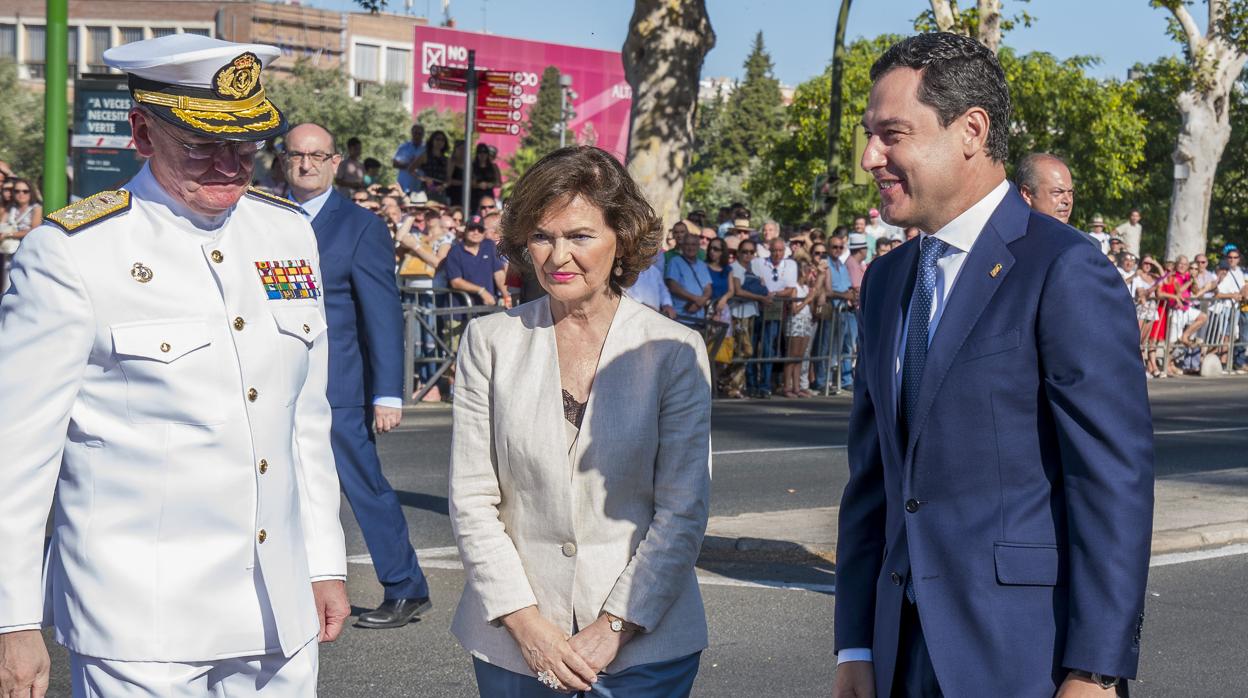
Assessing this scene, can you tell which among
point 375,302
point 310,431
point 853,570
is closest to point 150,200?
point 310,431

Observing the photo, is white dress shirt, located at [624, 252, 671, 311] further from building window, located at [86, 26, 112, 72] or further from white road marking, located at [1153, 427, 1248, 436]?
building window, located at [86, 26, 112, 72]

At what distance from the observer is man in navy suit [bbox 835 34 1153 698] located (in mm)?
2730

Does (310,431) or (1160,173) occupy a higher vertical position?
(1160,173)

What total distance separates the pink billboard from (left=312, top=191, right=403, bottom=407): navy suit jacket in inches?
3395

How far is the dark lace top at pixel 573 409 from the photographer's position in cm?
354

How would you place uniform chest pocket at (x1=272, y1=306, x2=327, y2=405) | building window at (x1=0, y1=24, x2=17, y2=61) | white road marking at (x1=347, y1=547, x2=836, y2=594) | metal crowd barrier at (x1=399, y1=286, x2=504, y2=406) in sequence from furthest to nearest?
building window at (x1=0, y1=24, x2=17, y2=61) → metal crowd barrier at (x1=399, y1=286, x2=504, y2=406) → white road marking at (x1=347, y1=547, x2=836, y2=594) → uniform chest pocket at (x1=272, y1=306, x2=327, y2=405)

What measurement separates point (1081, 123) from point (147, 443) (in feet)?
213

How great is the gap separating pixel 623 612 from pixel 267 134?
130 centimetres

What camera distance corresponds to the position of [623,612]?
3.40 metres

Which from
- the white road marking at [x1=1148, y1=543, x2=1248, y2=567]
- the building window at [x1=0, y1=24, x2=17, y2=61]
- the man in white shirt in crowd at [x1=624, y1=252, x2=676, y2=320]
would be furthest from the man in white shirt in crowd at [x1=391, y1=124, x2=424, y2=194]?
the building window at [x1=0, y1=24, x2=17, y2=61]

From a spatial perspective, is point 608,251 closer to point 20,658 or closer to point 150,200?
point 150,200

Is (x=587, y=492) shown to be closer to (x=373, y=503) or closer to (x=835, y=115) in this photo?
(x=373, y=503)

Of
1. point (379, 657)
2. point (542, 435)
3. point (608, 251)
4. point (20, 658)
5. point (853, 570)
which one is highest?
point (608, 251)

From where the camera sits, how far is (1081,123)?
6444 centimetres
